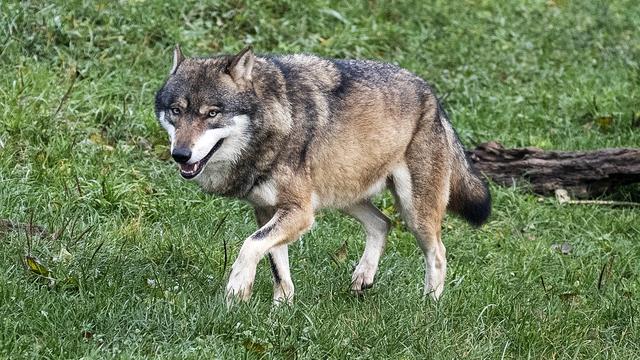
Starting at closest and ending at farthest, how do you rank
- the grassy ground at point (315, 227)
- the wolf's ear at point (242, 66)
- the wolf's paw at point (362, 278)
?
the grassy ground at point (315, 227), the wolf's ear at point (242, 66), the wolf's paw at point (362, 278)

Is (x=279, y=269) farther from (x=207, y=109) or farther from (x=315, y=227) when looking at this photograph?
(x=315, y=227)

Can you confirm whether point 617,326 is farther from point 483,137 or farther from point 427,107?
point 483,137

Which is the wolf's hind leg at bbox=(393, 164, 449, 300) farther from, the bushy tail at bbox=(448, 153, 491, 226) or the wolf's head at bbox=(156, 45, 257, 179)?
the wolf's head at bbox=(156, 45, 257, 179)

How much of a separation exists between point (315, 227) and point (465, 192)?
1080 millimetres

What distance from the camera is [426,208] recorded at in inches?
267

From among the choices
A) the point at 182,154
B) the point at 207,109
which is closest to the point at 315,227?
the point at 207,109

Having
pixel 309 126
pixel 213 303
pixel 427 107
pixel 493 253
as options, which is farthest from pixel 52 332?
pixel 493 253

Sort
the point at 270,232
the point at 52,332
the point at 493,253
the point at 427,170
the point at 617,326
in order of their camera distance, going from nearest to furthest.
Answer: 1. the point at 52,332
2. the point at 270,232
3. the point at 617,326
4. the point at 427,170
5. the point at 493,253

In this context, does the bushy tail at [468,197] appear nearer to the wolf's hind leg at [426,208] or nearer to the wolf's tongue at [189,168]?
the wolf's hind leg at [426,208]

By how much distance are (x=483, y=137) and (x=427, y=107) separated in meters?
3.25

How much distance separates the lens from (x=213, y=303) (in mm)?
5352

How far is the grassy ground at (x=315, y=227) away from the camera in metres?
5.27

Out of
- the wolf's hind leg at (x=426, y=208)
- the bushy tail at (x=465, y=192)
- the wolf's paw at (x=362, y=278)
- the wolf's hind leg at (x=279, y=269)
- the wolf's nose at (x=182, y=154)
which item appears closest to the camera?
the wolf's nose at (x=182, y=154)

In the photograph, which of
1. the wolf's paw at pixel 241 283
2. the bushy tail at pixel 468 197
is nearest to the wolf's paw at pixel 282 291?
the wolf's paw at pixel 241 283
